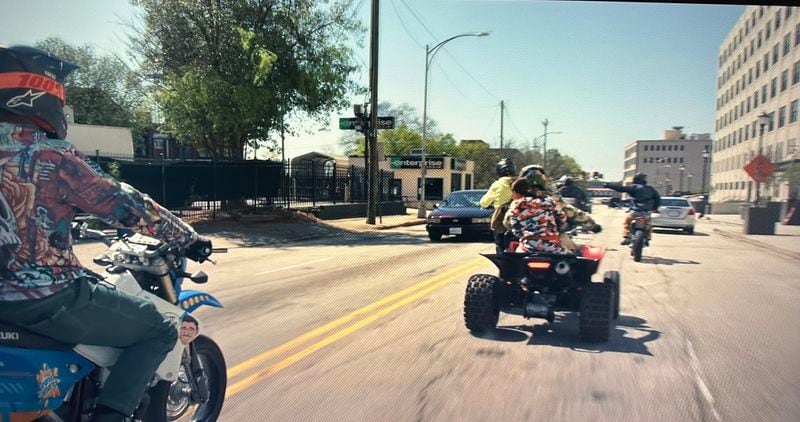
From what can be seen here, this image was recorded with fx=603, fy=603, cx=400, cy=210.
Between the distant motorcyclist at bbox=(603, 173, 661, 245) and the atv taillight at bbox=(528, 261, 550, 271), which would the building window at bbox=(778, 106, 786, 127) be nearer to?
the distant motorcyclist at bbox=(603, 173, 661, 245)

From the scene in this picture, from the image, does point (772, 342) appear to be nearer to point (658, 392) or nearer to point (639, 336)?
point (639, 336)

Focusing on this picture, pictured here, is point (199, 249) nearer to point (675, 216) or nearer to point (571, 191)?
point (571, 191)

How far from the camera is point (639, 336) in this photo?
620 centimetres

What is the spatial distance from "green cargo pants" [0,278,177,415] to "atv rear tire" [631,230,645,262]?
38.7 ft

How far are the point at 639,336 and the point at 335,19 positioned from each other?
18231mm

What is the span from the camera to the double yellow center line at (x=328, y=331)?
4832 mm

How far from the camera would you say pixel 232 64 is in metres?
19.0

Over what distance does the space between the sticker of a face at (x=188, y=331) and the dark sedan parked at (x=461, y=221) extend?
13849mm

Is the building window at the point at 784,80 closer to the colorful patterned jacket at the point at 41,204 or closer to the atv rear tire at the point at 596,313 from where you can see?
the atv rear tire at the point at 596,313

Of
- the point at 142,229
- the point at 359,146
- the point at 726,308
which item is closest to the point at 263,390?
the point at 142,229

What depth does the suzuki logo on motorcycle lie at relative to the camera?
240 cm

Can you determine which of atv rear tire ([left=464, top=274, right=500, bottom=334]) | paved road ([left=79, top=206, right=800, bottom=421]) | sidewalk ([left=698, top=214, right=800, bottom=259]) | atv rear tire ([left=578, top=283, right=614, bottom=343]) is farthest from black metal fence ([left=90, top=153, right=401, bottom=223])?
sidewalk ([left=698, top=214, right=800, bottom=259])

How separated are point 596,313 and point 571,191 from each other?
13.4 feet

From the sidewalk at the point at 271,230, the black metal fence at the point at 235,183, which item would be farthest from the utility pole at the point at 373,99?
the black metal fence at the point at 235,183
